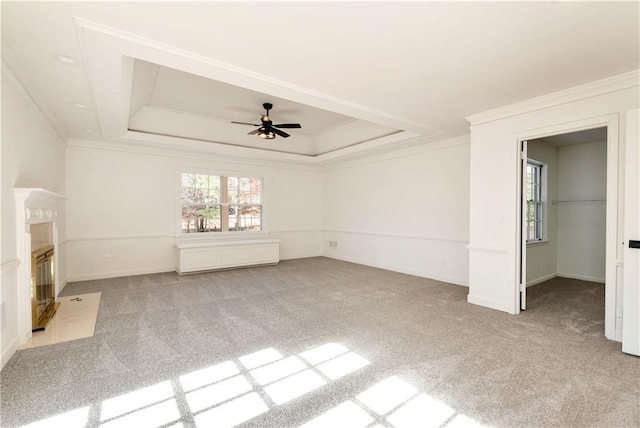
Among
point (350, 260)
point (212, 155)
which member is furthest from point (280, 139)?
point (350, 260)

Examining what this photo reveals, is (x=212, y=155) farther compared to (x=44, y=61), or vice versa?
(x=212, y=155)

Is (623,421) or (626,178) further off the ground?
(626,178)

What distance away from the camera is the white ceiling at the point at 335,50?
199 cm

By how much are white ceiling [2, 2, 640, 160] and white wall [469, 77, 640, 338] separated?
232 millimetres

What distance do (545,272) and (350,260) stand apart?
3.96m

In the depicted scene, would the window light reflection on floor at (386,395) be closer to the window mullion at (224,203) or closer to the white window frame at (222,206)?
the white window frame at (222,206)

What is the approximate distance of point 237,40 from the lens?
2.32 metres

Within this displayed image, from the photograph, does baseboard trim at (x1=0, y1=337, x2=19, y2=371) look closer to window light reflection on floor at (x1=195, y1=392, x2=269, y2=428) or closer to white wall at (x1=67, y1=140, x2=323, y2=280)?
window light reflection on floor at (x1=195, y1=392, x2=269, y2=428)

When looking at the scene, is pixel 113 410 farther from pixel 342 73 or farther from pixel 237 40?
pixel 342 73

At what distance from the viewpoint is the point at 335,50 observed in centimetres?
248

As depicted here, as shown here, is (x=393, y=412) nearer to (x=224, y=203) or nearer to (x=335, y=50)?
(x=335, y=50)

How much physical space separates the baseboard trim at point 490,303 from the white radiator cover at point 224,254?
4267 millimetres

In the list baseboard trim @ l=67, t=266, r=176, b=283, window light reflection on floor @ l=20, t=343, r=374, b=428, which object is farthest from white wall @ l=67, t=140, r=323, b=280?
window light reflection on floor @ l=20, t=343, r=374, b=428

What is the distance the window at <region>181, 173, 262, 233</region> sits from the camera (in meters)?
6.51
